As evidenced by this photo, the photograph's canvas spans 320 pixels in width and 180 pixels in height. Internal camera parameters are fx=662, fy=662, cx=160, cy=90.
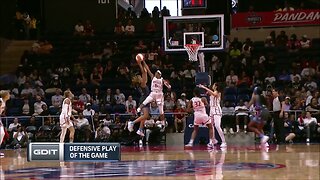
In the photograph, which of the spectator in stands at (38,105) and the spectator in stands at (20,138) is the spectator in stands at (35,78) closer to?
the spectator in stands at (38,105)

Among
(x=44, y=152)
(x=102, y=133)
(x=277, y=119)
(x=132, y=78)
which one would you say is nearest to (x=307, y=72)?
(x=277, y=119)

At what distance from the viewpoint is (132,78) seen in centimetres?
2608

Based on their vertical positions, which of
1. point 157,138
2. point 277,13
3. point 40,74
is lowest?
point 157,138

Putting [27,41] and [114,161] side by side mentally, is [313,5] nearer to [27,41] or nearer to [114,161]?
[27,41]

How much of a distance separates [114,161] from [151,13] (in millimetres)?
21100

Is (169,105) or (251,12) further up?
(251,12)

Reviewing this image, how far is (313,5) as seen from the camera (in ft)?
104

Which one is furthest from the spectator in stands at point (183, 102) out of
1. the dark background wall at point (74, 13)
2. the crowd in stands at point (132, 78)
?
the dark background wall at point (74, 13)

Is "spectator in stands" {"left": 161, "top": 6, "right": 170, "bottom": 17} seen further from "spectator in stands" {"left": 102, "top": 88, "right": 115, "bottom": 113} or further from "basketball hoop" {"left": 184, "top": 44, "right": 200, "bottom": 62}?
"basketball hoop" {"left": 184, "top": 44, "right": 200, "bottom": 62}

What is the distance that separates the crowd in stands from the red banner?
954 millimetres

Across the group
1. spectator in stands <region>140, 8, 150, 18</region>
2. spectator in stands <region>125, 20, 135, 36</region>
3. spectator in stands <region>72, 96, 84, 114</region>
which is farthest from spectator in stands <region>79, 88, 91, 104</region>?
spectator in stands <region>140, 8, 150, 18</region>

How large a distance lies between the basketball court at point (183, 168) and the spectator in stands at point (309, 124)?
261 inches

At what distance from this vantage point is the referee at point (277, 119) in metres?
20.8

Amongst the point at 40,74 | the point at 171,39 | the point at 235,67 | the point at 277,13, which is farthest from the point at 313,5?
the point at 40,74
